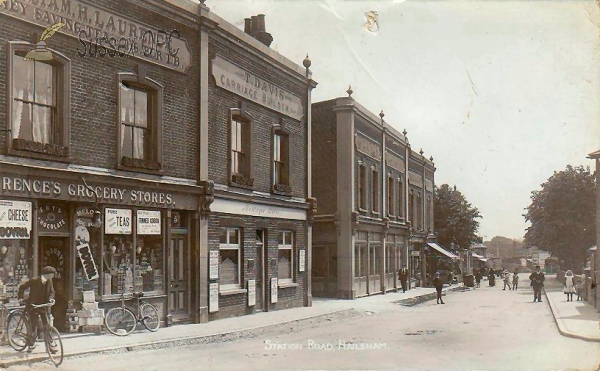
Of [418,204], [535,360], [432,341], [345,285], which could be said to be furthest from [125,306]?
[418,204]

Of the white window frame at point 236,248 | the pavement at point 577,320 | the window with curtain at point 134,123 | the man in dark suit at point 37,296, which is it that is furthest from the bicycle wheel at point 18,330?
the pavement at point 577,320

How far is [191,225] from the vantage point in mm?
16844

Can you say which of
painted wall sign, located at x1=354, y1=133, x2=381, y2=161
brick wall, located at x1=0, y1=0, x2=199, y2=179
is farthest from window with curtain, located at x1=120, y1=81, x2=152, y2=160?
painted wall sign, located at x1=354, y1=133, x2=381, y2=161

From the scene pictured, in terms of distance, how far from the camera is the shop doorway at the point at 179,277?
644 inches

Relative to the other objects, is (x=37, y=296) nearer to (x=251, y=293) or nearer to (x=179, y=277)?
(x=179, y=277)

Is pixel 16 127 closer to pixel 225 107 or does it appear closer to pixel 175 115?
pixel 175 115

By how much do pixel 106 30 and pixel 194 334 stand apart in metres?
6.91

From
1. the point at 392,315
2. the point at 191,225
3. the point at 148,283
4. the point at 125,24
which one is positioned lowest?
the point at 392,315

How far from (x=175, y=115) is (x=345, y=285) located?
1506 cm

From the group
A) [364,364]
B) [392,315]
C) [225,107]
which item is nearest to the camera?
[364,364]

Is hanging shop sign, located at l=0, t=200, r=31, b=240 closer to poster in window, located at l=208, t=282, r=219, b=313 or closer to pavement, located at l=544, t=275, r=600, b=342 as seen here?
poster in window, located at l=208, t=282, r=219, b=313

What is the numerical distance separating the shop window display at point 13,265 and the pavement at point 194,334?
1134mm

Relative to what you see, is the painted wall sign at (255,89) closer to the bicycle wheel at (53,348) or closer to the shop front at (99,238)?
the shop front at (99,238)

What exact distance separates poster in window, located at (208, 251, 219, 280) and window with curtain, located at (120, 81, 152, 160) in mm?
3409
